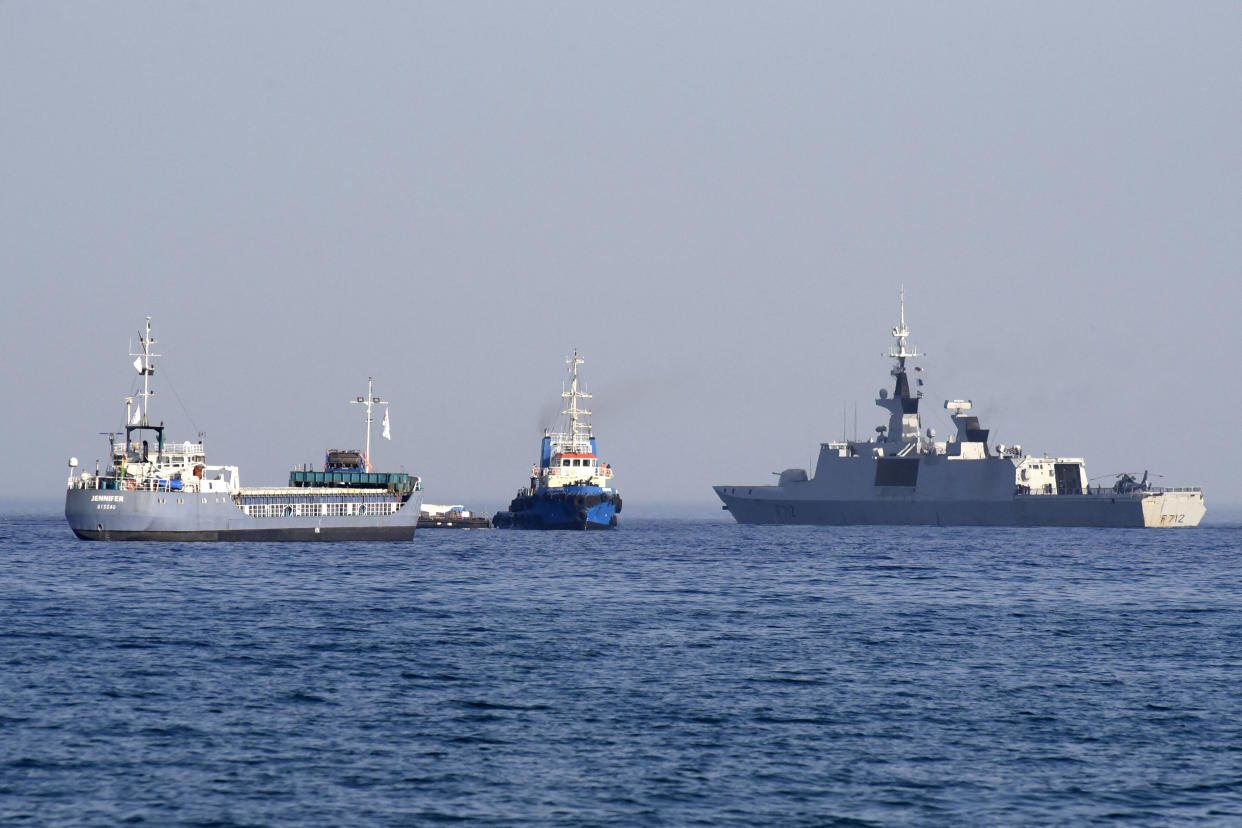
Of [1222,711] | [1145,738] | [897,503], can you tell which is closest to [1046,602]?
[1222,711]

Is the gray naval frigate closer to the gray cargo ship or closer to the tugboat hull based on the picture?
the tugboat hull

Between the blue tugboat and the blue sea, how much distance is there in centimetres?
5576

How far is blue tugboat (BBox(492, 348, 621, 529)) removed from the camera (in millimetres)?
118375

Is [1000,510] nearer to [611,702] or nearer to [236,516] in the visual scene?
[236,516]

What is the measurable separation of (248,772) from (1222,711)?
65.4 ft

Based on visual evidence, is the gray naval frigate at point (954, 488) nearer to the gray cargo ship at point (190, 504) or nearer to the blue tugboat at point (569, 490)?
the blue tugboat at point (569, 490)

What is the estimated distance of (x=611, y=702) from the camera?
99.8 ft

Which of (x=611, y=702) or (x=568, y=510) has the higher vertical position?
(x=568, y=510)

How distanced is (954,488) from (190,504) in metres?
67.4

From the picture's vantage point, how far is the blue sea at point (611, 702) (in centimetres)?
2202

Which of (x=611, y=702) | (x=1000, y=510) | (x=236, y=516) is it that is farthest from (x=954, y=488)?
(x=611, y=702)

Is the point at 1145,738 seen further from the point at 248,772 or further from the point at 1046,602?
the point at 1046,602

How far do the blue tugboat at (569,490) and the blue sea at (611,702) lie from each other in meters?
55.8

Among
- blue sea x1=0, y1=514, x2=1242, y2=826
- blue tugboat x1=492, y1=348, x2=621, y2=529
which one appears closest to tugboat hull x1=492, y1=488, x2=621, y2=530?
blue tugboat x1=492, y1=348, x2=621, y2=529
